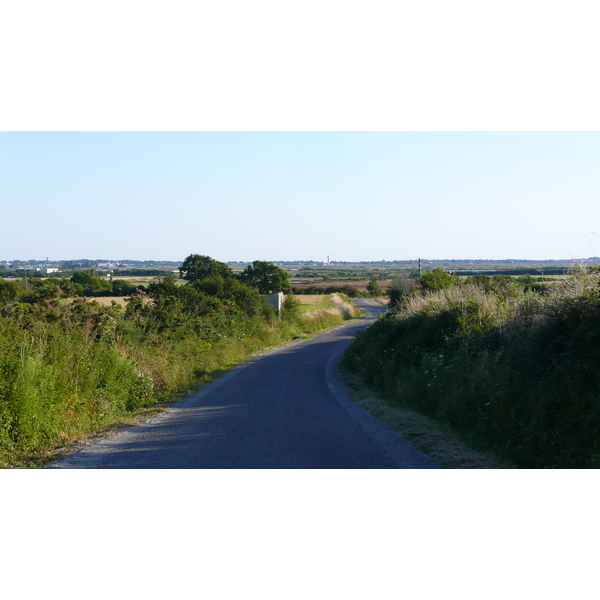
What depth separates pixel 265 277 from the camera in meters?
64.0

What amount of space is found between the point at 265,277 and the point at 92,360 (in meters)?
50.6

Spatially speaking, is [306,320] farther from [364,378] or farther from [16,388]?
[16,388]

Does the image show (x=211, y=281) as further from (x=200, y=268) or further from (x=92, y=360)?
(x=92, y=360)

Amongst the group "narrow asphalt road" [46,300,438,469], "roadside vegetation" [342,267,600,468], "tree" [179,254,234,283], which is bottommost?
"narrow asphalt road" [46,300,438,469]

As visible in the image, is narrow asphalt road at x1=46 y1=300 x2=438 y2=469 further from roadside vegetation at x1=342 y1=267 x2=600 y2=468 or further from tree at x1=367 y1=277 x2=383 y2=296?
tree at x1=367 y1=277 x2=383 y2=296

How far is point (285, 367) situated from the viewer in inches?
1014

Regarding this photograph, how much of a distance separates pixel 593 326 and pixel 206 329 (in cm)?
2232

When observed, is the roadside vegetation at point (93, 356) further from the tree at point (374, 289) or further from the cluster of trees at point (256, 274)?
the tree at point (374, 289)

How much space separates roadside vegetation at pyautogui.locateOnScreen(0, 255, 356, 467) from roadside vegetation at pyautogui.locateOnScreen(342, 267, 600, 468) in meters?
7.07

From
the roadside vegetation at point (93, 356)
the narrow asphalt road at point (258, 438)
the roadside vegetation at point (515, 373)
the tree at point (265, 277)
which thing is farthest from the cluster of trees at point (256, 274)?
the roadside vegetation at point (515, 373)

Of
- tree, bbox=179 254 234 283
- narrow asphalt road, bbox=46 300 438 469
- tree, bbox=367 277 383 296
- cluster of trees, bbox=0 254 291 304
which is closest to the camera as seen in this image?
narrow asphalt road, bbox=46 300 438 469

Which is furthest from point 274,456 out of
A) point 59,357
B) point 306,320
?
point 306,320

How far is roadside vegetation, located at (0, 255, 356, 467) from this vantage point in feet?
31.7

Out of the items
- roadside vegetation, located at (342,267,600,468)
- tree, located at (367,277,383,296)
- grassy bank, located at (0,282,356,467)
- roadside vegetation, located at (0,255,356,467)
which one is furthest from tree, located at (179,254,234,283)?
tree, located at (367,277,383,296)
